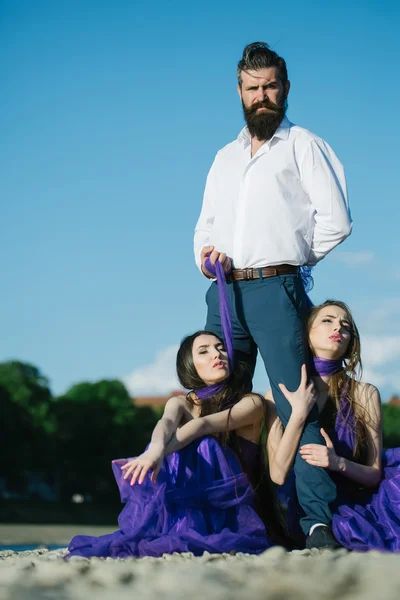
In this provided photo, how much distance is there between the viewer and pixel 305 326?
5562 mm

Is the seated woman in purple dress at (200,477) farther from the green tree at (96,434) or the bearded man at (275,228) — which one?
the green tree at (96,434)

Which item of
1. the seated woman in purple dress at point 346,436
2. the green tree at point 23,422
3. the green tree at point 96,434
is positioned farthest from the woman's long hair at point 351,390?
the green tree at point 96,434

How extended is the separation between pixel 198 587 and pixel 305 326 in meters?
3.26

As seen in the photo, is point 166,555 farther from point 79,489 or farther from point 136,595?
point 79,489

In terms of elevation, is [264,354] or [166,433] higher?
[264,354]

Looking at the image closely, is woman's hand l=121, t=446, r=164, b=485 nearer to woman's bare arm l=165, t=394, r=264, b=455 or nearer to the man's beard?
woman's bare arm l=165, t=394, r=264, b=455

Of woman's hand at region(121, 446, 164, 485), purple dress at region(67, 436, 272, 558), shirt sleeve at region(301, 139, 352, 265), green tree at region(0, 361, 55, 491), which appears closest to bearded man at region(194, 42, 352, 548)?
shirt sleeve at region(301, 139, 352, 265)

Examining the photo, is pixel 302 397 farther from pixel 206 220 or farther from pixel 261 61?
pixel 261 61

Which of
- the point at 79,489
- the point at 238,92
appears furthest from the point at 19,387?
the point at 238,92

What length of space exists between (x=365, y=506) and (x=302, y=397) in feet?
2.63

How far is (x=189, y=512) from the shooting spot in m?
5.13

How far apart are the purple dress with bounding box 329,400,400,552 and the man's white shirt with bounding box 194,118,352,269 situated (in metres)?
1.09

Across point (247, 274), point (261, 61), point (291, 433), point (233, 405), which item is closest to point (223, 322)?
point (247, 274)

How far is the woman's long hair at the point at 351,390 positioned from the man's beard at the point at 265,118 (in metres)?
1.15
